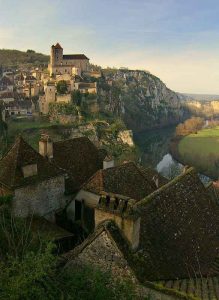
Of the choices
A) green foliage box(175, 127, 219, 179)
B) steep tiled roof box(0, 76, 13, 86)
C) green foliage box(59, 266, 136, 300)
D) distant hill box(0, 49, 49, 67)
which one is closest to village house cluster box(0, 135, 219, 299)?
green foliage box(59, 266, 136, 300)

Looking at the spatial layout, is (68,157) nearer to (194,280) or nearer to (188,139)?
(194,280)

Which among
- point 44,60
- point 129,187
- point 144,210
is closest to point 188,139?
point 44,60

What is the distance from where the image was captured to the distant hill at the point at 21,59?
174 meters

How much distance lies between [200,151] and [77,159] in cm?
7713

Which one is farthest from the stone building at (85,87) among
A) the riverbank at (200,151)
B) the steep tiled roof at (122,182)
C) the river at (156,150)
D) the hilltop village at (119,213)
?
the steep tiled roof at (122,182)

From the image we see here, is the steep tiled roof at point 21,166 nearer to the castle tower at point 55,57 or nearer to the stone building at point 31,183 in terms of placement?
the stone building at point 31,183

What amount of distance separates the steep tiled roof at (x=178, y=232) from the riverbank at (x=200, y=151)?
2492 inches

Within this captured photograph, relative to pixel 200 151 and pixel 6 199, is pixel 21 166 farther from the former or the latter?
pixel 200 151

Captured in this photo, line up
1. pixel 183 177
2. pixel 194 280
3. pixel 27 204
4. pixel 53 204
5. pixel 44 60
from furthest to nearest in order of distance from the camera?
1. pixel 44 60
2. pixel 53 204
3. pixel 27 204
4. pixel 183 177
5. pixel 194 280

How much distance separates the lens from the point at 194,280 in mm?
12625

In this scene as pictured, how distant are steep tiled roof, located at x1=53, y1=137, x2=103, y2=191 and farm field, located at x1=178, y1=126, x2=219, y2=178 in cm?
5493

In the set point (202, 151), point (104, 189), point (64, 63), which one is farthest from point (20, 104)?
point (104, 189)

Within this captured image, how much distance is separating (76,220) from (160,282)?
11222 millimetres

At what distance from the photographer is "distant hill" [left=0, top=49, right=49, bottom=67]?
570ft
